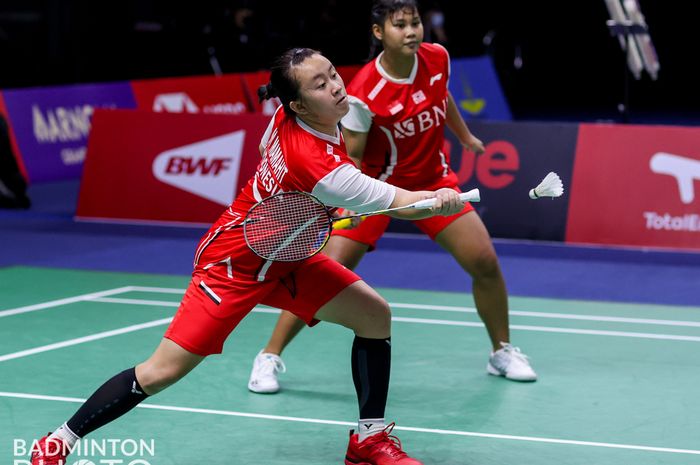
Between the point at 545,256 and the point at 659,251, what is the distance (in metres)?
0.89

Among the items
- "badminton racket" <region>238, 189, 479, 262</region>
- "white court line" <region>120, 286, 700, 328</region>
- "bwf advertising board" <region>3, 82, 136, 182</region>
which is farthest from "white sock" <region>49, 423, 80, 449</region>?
"bwf advertising board" <region>3, 82, 136, 182</region>

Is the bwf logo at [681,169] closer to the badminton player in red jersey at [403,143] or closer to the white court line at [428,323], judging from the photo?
the white court line at [428,323]

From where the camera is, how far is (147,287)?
7980 millimetres

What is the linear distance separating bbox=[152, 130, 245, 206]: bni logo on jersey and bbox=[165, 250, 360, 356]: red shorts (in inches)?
225

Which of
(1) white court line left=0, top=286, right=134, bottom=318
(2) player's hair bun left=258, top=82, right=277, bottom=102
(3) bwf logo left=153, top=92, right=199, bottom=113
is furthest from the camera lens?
(3) bwf logo left=153, top=92, right=199, bottom=113

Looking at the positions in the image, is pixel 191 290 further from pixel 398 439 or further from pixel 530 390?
pixel 530 390

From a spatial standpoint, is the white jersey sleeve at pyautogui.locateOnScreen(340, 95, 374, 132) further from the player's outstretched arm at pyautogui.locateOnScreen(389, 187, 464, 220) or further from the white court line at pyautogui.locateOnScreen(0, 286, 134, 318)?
the white court line at pyautogui.locateOnScreen(0, 286, 134, 318)

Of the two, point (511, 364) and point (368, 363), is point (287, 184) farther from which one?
point (511, 364)

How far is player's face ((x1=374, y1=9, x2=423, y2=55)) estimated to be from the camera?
5.40 meters

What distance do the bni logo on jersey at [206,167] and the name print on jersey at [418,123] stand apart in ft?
15.5

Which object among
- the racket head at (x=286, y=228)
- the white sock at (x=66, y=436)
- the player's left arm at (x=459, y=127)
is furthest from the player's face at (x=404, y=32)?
the white sock at (x=66, y=436)

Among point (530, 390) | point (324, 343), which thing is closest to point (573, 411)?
point (530, 390)

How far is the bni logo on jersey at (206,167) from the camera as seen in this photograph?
33.2 ft

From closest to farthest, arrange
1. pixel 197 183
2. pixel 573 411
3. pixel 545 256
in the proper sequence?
pixel 573 411
pixel 545 256
pixel 197 183
